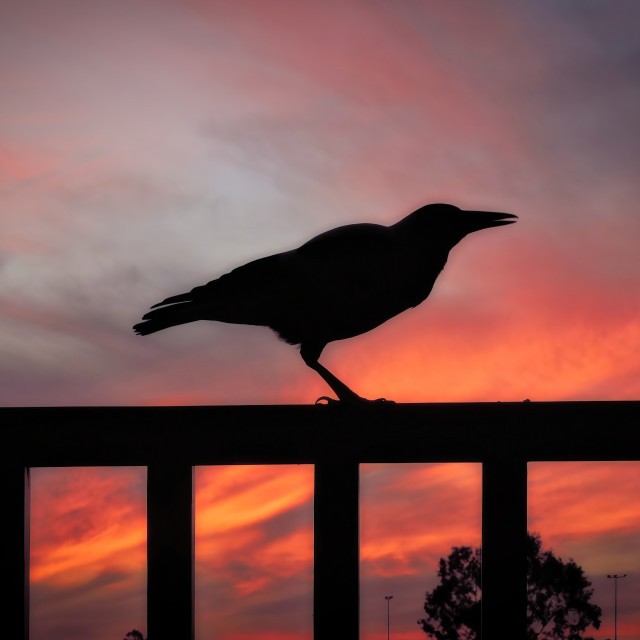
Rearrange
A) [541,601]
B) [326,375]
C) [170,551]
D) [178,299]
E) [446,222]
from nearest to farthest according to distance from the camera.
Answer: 1. [170,551]
2. [178,299]
3. [326,375]
4. [446,222]
5. [541,601]

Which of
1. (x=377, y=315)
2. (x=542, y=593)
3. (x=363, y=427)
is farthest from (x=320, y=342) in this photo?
(x=542, y=593)

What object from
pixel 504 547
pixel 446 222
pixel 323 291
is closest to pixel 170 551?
pixel 504 547

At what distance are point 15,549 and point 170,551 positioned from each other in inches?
13.8

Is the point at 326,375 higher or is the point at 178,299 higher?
the point at 178,299

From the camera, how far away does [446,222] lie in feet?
14.2

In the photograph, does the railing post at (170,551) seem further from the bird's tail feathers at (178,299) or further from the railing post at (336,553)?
the bird's tail feathers at (178,299)

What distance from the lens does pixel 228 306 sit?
3867 mm

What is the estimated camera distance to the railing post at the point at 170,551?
1.79 meters

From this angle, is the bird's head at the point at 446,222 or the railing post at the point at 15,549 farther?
the bird's head at the point at 446,222

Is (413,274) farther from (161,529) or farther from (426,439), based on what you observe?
(161,529)

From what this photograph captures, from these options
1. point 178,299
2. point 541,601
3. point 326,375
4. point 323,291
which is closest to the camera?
point 323,291

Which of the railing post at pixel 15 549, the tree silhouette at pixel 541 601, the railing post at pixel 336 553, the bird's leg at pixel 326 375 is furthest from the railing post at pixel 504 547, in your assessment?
the tree silhouette at pixel 541 601

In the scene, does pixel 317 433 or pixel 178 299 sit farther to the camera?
pixel 178 299

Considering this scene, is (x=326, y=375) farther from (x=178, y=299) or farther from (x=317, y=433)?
(x=317, y=433)
